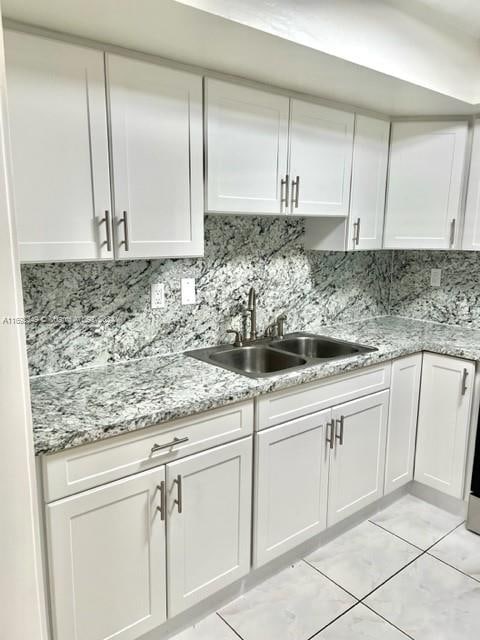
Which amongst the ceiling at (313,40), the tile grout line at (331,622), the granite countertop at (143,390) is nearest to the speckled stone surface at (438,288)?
the granite countertop at (143,390)

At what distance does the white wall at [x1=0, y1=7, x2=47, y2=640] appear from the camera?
3.09 ft

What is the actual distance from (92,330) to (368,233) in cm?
162

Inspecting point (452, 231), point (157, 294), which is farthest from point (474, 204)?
point (157, 294)

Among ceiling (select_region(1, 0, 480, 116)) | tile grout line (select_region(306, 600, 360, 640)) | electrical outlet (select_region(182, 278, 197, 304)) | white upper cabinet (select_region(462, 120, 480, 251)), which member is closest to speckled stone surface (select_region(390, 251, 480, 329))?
white upper cabinet (select_region(462, 120, 480, 251))

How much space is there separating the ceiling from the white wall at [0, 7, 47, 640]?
26.6 inches

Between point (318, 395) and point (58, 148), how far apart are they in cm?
142

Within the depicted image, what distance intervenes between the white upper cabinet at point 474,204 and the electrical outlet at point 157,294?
1.75 metres

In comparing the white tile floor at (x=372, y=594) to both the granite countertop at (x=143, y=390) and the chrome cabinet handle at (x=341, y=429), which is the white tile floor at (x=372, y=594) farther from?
the granite countertop at (x=143, y=390)

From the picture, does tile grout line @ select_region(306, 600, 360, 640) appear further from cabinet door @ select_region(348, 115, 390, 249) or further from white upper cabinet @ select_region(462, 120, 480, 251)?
white upper cabinet @ select_region(462, 120, 480, 251)

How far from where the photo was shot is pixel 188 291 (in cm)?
230

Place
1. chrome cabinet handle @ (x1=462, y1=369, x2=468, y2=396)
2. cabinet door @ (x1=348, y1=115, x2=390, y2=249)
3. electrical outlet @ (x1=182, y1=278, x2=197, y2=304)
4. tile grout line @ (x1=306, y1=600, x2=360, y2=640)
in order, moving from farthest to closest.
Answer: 1. cabinet door @ (x1=348, y1=115, x2=390, y2=249)
2. chrome cabinet handle @ (x1=462, y1=369, x2=468, y2=396)
3. electrical outlet @ (x1=182, y1=278, x2=197, y2=304)
4. tile grout line @ (x1=306, y1=600, x2=360, y2=640)

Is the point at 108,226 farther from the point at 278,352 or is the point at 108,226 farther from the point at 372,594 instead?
the point at 372,594

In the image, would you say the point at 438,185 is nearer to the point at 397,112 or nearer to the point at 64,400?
the point at 397,112

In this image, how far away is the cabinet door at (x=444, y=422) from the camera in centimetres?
246
